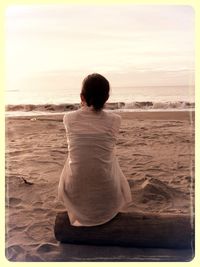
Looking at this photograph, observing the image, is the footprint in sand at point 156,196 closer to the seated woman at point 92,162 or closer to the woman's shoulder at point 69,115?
the seated woman at point 92,162

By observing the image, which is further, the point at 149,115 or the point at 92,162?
the point at 149,115

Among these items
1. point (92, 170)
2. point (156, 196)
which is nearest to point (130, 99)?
point (92, 170)

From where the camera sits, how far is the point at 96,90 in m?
2.05

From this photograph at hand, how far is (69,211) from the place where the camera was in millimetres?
2104

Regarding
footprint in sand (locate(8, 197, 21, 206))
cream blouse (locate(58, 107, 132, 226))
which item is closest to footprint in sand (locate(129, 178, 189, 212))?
cream blouse (locate(58, 107, 132, 226))

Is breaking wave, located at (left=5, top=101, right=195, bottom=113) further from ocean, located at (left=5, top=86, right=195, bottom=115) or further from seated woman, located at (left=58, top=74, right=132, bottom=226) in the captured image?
seated woman, located at (left=58, top=74, right=132, bottom=226)

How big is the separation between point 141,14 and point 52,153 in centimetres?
95

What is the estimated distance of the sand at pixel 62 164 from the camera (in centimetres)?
215

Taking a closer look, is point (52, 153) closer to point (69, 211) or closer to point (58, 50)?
point (69, 211)

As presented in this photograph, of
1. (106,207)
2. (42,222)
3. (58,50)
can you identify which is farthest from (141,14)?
(42,222)

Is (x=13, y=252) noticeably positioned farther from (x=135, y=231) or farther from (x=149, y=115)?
(x=149, y=115)

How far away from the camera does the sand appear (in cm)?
215

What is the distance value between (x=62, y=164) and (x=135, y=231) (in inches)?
21.7

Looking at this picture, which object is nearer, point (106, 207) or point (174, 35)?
point (106, 207)
